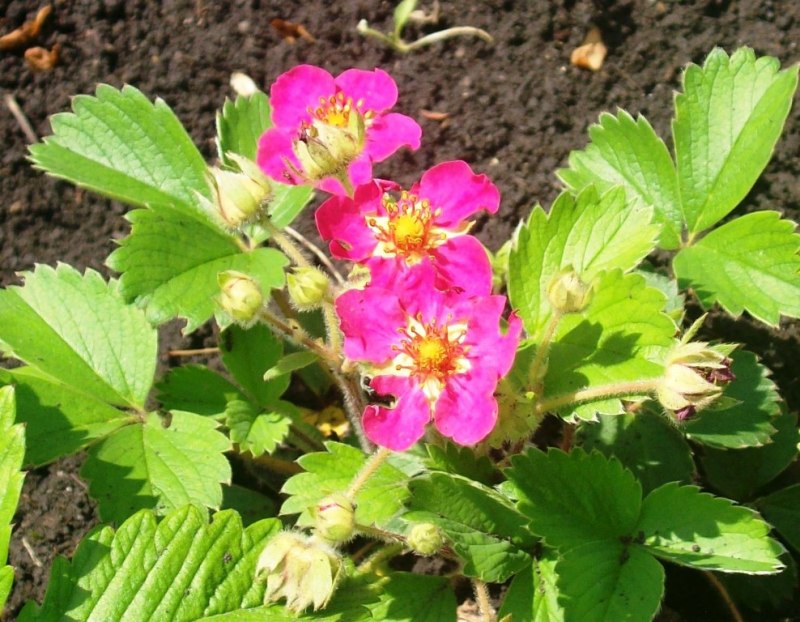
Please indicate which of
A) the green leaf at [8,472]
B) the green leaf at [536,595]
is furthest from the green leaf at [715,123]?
the green leaf at [8,472]

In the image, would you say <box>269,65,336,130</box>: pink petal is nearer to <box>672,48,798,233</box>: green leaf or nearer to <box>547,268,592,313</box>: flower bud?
<box>547,268,592,313</box>: flower bud

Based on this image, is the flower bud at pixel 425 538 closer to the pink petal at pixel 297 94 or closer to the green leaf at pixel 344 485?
the green leaf at pixel 344 485

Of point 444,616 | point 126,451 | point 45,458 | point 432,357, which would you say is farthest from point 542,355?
point 45,458

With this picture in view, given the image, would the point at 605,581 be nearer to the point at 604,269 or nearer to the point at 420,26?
the point at 604,269

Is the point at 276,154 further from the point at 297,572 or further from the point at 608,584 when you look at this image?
the point at 608,584

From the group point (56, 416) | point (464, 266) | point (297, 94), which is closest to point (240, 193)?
point (297, 94)

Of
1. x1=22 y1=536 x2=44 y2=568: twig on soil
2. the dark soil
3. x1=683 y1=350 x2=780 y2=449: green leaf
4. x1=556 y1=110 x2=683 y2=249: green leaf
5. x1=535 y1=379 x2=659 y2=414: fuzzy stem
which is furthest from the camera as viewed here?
the dark soil

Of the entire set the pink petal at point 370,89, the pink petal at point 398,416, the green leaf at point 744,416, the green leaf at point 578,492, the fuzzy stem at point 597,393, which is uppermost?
the pink petal at point 370,89

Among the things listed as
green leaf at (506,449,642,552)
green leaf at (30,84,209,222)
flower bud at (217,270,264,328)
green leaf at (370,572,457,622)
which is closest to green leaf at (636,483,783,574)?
green leaf at (506,449,642,552)
